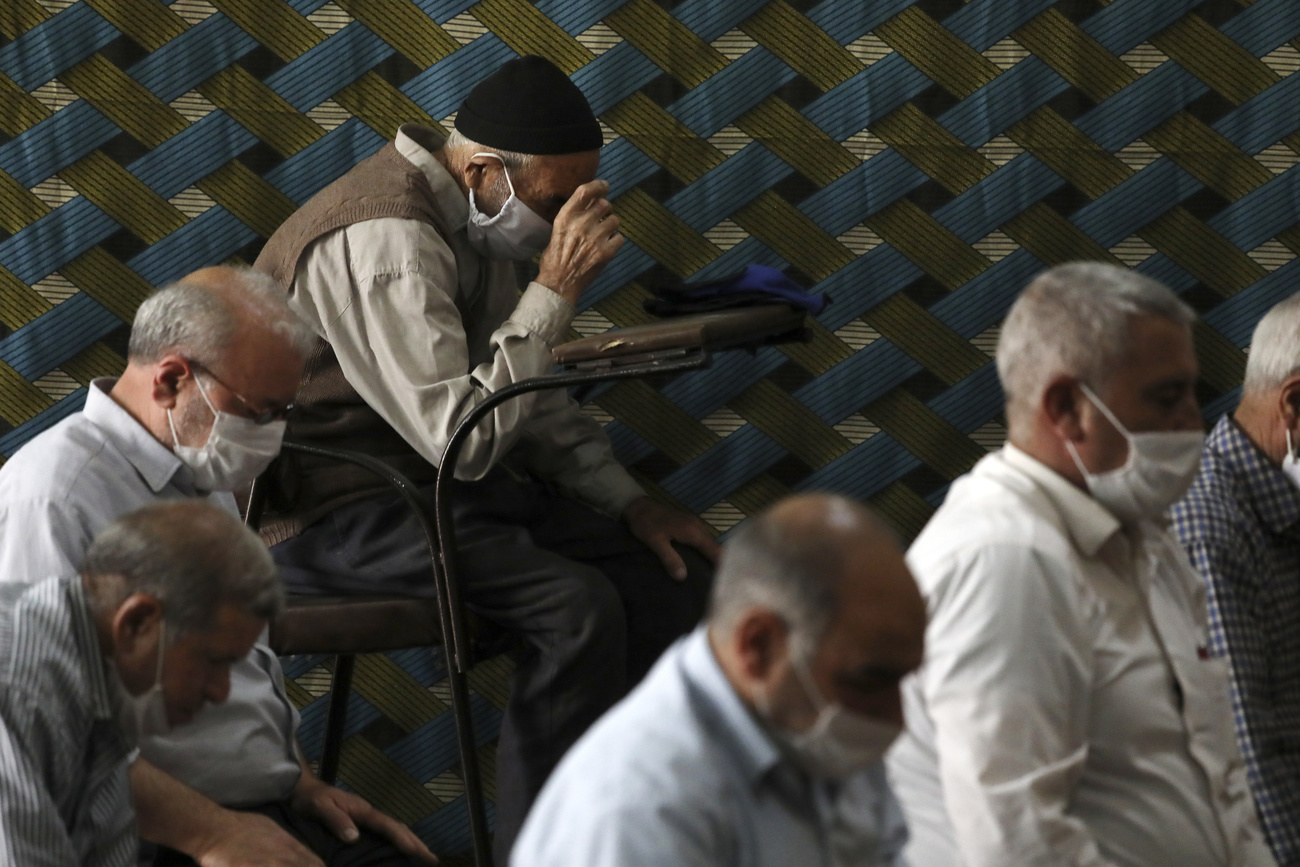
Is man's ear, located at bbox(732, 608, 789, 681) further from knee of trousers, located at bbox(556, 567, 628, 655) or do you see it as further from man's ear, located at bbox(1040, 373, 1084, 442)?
knee of trousers, located at bbox(556, 567, 628, 655)

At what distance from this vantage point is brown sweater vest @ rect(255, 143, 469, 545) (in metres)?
2.58

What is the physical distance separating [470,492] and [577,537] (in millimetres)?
218

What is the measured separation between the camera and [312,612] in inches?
94.9

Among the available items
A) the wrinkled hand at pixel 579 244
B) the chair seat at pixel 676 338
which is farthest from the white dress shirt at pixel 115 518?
the wrinkled hand at pixel 579 244

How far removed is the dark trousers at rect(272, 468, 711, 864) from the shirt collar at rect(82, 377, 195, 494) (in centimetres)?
48

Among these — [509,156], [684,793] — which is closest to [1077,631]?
[684,793]

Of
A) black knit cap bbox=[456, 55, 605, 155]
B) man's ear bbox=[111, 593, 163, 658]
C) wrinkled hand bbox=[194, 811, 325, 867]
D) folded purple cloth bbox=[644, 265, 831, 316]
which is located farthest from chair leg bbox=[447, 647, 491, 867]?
black knit cap bbox=[456, 55, 605, 155]

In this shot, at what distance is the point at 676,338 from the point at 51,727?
108 cm

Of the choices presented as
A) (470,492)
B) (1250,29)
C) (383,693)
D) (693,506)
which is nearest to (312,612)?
(470,492)

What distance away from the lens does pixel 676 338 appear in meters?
2.30

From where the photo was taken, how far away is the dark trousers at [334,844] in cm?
204

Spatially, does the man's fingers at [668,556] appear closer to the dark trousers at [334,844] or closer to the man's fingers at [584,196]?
the man's fingers at [584,196]

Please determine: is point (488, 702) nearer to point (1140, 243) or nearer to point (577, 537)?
point (577, 537)

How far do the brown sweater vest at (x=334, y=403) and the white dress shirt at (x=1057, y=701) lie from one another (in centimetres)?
123
